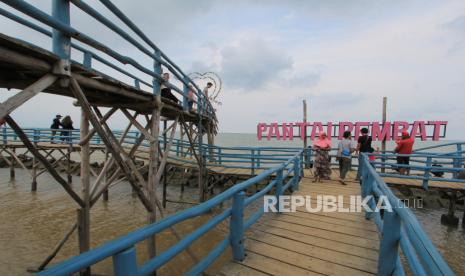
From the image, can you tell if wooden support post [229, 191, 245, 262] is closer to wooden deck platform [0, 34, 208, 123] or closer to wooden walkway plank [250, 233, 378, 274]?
wooden walkway plank [250, 233, 378, 274]

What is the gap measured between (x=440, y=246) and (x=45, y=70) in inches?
386

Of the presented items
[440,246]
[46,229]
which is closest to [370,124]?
[440,246]

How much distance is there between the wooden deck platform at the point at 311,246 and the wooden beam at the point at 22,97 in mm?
2575

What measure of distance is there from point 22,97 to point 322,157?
750 centimetres

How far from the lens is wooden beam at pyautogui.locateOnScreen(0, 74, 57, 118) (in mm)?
2220

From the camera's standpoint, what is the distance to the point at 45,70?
2723 millimetres

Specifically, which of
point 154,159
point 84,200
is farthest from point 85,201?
point 154,159

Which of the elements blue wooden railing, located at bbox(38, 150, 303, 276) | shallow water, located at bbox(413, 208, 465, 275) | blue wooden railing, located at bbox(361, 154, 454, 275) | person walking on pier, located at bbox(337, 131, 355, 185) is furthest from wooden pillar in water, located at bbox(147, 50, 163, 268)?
shallow water, located at bbox(413, 208, 465, 275)

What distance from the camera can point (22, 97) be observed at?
240cm

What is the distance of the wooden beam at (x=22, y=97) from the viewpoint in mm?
2220

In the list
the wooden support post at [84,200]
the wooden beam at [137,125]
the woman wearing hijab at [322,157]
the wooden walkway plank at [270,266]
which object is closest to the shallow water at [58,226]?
the wooden support post at [84,200]

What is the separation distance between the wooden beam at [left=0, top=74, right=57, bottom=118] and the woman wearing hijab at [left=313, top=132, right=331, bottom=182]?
7.10 metres

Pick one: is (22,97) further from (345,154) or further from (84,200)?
(345,154)

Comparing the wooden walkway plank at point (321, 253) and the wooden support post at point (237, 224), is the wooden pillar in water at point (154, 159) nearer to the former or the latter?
the wooden walkway plank at point (321, 253)
